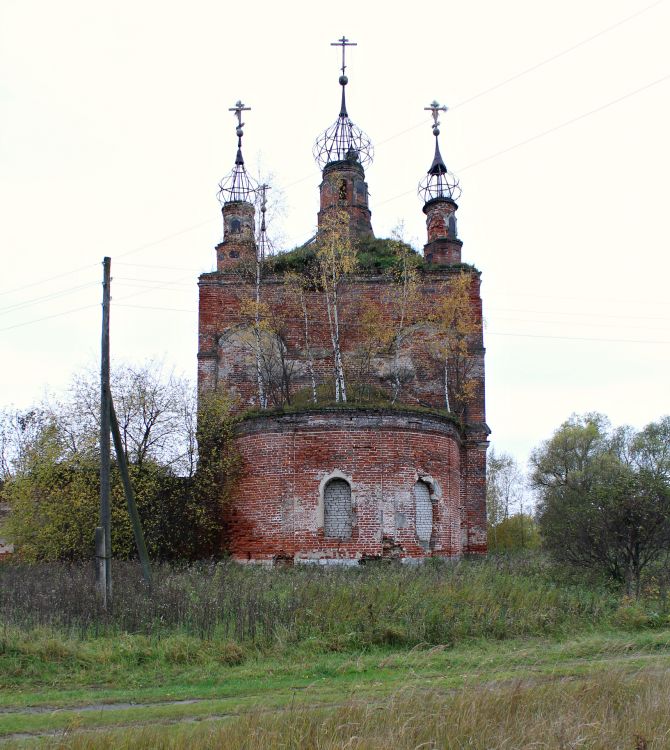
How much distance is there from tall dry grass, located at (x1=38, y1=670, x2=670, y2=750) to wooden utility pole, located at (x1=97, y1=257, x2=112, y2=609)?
19.1 ft

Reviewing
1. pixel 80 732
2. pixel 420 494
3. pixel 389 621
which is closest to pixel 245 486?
pixel 420 494

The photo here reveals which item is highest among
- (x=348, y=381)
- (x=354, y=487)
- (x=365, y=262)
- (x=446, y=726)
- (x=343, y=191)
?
(x=343, y=191)

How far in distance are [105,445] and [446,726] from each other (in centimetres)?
831

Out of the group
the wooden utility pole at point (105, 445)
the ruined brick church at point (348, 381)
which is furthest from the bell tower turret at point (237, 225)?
the wooden utility pole at point (105, 445)

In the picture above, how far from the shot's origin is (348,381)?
26.9m

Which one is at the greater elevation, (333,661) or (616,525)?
(616,525)

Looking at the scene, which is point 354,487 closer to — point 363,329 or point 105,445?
point 105,445

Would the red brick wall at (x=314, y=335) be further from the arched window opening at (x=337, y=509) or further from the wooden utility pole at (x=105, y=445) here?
the wooden utility pole at (x=105, y=445)

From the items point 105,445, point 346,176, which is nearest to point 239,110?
point 346,176

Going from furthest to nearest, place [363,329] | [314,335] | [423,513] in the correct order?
[314,335]
[363,329]
[423,513]

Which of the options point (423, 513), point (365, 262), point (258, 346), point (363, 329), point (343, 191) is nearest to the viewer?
point (423, 513)

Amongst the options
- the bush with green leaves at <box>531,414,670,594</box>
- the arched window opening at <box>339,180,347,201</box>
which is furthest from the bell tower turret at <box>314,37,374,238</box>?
the bush with green leaves at <box>531,414,670,594</box>

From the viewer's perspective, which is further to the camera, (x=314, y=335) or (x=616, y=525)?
(x=314, y=335)

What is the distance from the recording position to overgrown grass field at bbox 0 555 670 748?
6414 mm
